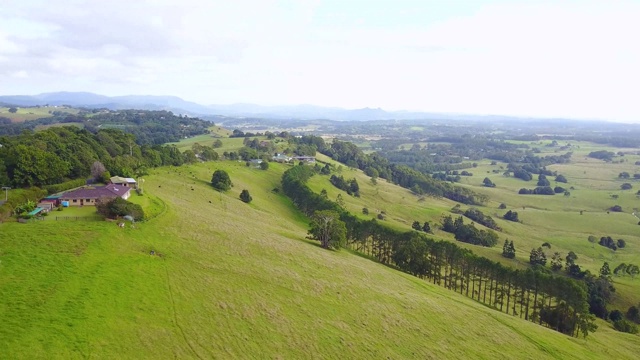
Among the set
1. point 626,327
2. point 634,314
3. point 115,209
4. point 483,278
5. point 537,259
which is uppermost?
point 115,209

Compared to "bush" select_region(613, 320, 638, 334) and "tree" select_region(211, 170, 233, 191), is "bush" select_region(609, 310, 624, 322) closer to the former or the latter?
"bush" select_region(613, 320, 638, 334)

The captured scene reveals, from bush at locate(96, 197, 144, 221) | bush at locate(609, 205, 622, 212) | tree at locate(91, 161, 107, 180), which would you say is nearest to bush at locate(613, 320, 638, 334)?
bush at locate(96, 197, 144, 221)

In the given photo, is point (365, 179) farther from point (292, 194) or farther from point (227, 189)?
point (227, 189)

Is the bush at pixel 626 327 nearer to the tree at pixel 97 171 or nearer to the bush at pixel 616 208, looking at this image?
the tree at pixel 97 171

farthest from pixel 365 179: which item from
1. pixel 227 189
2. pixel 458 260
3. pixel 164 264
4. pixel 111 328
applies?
pixel 111 328

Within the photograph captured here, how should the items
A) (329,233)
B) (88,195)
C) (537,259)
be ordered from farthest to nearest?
(537,259) → (329,233) → (88,195)

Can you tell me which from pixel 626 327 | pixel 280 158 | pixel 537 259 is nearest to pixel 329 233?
pixel 626 327

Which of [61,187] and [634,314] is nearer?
[61,187]

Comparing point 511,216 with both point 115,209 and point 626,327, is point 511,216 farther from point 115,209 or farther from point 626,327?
point 115,209
